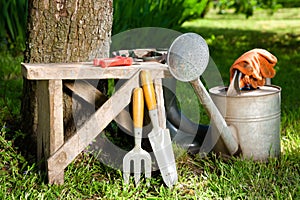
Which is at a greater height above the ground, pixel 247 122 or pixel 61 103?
pixel 61 103

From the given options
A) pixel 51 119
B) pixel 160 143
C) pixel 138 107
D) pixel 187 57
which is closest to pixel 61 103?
pixel 51 119

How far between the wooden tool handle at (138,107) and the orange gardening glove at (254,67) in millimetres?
515

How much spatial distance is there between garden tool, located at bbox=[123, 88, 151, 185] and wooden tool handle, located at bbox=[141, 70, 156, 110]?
0.9 inches

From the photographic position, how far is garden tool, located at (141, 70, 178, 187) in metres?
2.36

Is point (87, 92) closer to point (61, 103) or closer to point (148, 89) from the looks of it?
point (61, 103)

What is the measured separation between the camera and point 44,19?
2496 mm

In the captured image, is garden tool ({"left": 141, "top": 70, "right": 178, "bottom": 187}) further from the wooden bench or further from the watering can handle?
the watering can handle

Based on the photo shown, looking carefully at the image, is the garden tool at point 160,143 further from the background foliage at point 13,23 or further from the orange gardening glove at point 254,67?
the background foliage at point 13,23

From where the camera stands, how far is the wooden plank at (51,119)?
2.30 metres

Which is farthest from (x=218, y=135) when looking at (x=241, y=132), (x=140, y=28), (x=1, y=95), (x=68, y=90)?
(x=140, y=28)

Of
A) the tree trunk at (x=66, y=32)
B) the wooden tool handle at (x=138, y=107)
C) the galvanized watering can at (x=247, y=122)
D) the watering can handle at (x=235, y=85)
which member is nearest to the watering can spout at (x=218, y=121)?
the galvanized watering can at (x=247, y=122)

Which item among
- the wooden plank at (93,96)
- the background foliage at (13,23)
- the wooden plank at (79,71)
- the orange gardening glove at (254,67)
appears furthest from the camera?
the background foliage at (13,23)

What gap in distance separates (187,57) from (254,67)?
1.40 ft

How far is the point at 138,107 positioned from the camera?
92.5 inches
